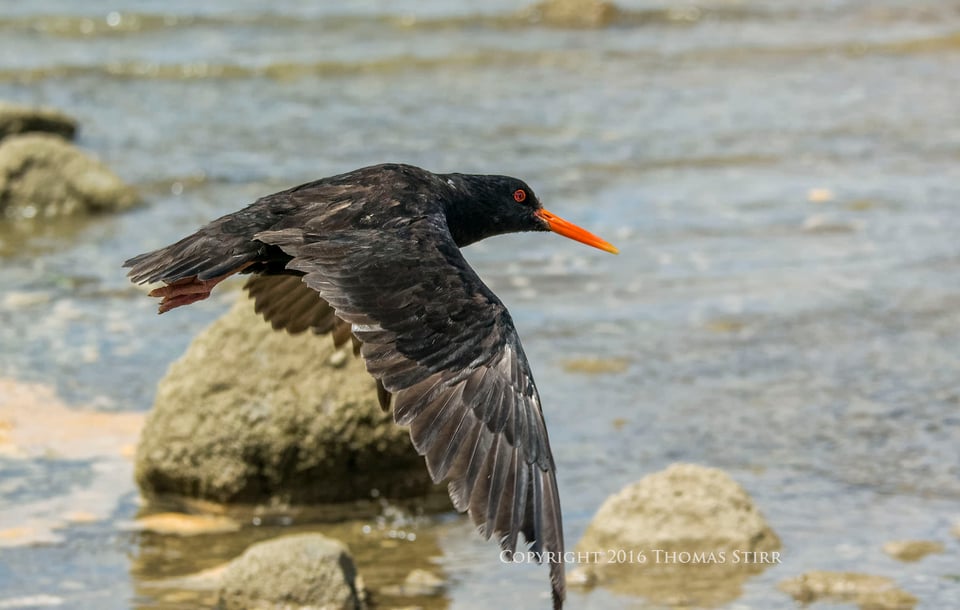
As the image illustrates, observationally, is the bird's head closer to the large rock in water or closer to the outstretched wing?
the outstretched wing

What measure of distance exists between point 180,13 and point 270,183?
949 centimetres

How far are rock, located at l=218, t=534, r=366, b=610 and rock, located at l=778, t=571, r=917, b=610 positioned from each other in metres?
1.72

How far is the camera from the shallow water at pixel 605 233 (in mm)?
6758

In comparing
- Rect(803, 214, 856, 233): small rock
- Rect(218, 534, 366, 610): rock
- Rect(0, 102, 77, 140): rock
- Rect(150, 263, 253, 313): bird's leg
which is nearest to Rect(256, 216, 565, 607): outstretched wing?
Rect(150, 263, 253, 313): bird's leg

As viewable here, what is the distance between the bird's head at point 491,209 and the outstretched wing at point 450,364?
0.80 meters

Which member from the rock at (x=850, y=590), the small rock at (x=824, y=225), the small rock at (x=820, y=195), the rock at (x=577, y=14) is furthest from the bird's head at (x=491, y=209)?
the rock at (x=577, y=14)

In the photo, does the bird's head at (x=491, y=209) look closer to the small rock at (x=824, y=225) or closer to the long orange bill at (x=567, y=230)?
the long orange bill at (x=567, y=230)

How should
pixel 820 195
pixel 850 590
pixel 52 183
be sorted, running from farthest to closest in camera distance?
pixel 52 183 → pixel 820 195 → pixel 850 590

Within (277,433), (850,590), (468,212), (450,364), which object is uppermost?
(468,212)

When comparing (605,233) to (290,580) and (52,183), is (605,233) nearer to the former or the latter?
(52,183)

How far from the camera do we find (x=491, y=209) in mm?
6352

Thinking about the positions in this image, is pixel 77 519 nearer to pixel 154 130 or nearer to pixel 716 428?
pixel 716 428

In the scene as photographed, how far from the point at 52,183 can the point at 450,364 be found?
861cm

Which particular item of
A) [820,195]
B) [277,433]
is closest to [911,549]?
[277,433]
